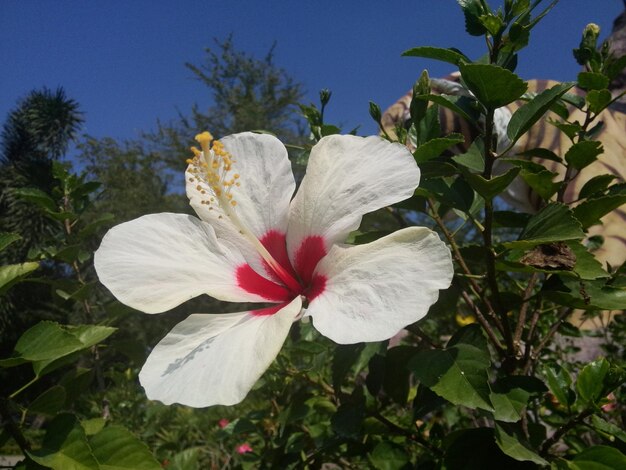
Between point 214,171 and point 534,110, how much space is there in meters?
0.47

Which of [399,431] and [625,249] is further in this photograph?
[625,249]

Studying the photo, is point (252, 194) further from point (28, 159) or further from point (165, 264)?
point (28, 159)

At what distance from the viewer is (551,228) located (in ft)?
2.25

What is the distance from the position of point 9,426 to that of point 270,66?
1816 cm

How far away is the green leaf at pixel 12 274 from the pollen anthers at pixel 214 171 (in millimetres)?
373

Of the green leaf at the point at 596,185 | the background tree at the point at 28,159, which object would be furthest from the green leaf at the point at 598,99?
the background tree at the point at 28,159

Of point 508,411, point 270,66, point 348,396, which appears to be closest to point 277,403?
point 348,396

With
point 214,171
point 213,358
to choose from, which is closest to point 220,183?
point 214,171

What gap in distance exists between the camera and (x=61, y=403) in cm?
90

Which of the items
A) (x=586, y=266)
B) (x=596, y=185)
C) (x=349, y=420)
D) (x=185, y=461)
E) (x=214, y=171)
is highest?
(x=214, y=171)

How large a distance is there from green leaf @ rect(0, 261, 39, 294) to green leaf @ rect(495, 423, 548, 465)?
0.82 meters

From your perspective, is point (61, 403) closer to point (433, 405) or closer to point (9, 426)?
point (9, 426)

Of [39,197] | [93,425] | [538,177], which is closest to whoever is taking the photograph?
[538,177]

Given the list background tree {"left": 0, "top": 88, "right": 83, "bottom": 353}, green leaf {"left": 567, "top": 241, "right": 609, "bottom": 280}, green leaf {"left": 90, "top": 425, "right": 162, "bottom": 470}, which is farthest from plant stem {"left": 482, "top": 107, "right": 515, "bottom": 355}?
background tree {"left": 0, "top": 88, "right": 83, "bottom": 353}
